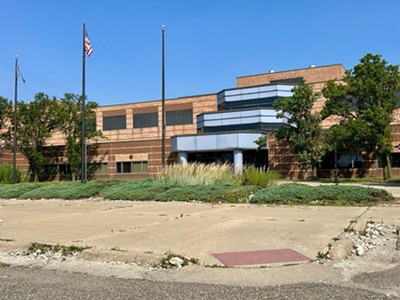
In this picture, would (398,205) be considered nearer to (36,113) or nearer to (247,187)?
(247,187)

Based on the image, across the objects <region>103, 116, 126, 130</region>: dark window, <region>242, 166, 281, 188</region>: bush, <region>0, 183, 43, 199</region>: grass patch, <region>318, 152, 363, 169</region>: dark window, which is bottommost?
<region>0, 183, 43, 199</region>: grass patch

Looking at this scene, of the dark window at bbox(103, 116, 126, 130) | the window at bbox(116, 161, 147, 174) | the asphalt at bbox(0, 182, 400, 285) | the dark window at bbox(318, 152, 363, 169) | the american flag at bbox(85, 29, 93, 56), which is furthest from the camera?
the dark window at bbox(103, 116, 126, 130)

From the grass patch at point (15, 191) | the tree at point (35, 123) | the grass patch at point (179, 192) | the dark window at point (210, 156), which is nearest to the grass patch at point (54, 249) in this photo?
the grass patch at point (179, 192)

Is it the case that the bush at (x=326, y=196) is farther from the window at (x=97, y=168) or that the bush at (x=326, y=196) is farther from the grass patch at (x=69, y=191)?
the window at (x=97, y=168)

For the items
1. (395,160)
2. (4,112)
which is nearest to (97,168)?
(4,112)

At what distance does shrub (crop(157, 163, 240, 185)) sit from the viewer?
1856cm

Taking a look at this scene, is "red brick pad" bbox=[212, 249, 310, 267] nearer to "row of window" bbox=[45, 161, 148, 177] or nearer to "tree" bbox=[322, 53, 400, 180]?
"tree" bbox=[322, 53, 400, 180]

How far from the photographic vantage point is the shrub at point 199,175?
18.6 metres

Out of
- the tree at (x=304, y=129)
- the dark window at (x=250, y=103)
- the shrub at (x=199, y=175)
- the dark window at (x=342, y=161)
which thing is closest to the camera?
the shrub at (x=199, y=175)

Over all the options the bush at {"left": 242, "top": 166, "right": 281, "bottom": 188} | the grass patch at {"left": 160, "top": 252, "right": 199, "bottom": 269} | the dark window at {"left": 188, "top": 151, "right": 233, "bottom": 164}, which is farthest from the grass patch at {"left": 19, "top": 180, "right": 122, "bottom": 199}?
the dark window at {"left": 188, "top": 151, "right": 233, "bottom": 164}

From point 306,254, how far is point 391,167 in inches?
1283

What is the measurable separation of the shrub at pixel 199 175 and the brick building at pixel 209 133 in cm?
1778

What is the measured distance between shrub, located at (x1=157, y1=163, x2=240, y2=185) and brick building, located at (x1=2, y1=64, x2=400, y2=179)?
1778 cm

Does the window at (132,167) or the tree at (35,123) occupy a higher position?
the tree at (35,123)
